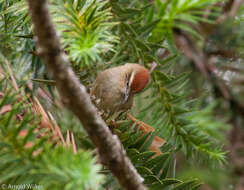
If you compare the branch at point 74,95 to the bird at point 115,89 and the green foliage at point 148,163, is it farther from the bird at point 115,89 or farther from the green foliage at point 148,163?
the bird at point 115,89

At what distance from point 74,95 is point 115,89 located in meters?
0.43

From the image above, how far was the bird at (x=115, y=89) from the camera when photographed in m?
0.67

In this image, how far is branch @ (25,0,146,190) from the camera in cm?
25

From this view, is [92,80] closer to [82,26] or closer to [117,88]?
[117,88]

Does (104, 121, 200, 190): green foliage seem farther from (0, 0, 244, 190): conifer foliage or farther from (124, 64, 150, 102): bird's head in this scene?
(124, 64, 150, 102): bird's head

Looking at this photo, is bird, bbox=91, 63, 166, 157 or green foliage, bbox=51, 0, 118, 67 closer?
green foliage, bbox=51, 0, 118, 67

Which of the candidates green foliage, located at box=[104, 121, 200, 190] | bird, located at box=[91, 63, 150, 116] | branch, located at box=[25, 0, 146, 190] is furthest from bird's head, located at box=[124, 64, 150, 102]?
branch, located at box=[25, 0, 146, 190]

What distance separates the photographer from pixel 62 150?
1.01 ft

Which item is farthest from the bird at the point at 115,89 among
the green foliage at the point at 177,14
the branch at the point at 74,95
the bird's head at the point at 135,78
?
the branch at the point at 74,95

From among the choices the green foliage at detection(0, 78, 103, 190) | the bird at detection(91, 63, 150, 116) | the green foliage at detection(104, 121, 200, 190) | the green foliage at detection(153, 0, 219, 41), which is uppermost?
the green foliage at detection(153, 0, 219, 41)

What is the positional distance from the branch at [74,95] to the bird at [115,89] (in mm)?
301

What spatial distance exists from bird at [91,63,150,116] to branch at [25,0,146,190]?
30 cm

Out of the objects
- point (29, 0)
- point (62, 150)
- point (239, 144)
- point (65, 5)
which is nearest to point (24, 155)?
point (62, 150)

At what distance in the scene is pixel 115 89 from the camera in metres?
0.72
